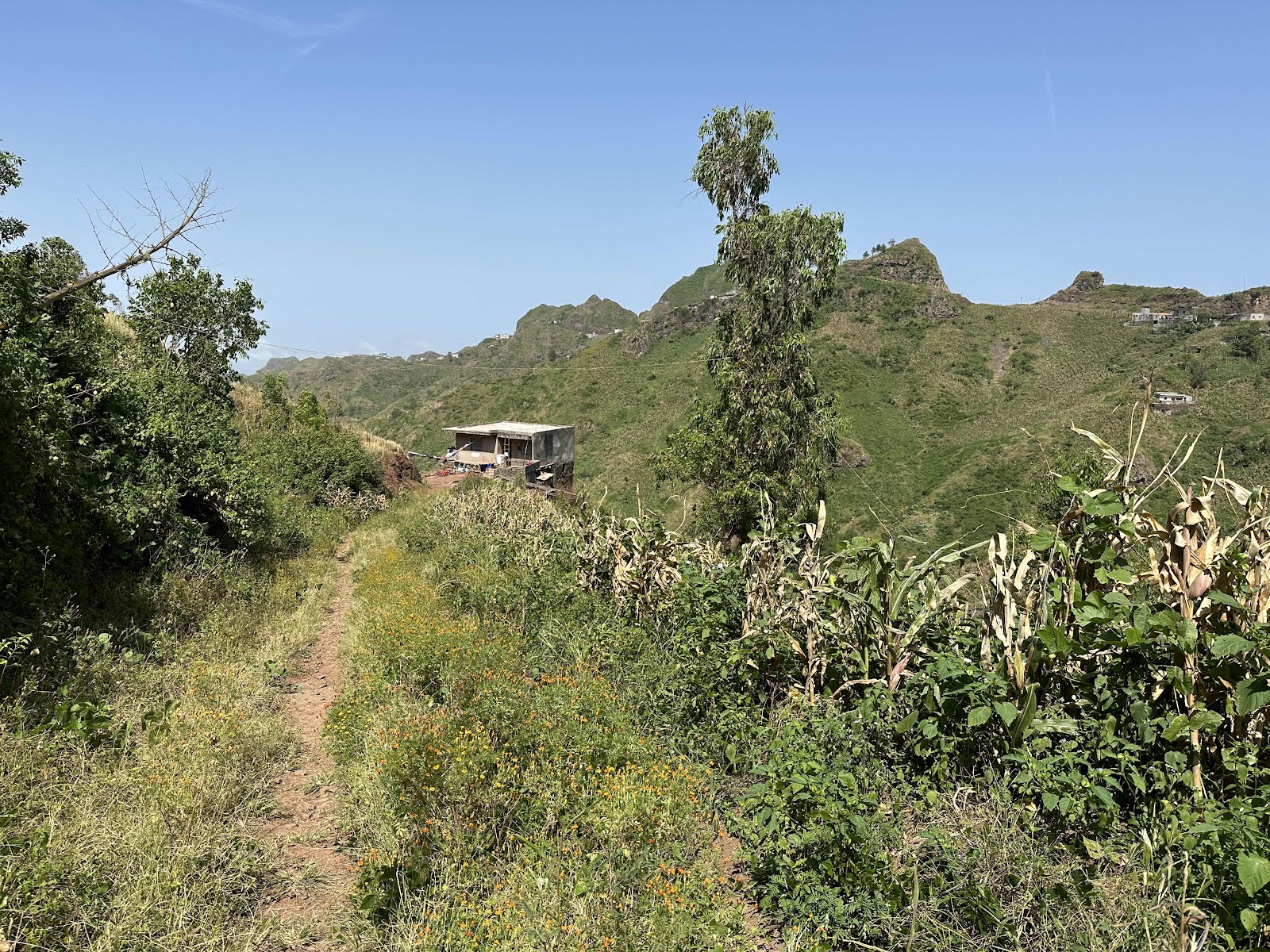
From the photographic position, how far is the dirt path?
349 centimetres

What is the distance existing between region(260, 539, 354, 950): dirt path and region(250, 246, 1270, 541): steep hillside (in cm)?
2156

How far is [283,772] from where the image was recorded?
5.08m

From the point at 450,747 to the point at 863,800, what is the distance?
2.59m

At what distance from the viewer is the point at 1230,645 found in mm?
2803

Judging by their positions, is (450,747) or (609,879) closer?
(609,879)

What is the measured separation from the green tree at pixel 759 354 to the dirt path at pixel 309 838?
7.56 meters

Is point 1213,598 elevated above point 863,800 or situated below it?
above

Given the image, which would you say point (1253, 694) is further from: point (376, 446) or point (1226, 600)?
point (376, 446)

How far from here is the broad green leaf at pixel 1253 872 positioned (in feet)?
7.47

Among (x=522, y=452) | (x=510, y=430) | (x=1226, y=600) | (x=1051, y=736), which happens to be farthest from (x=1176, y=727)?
(x=510, y=430)

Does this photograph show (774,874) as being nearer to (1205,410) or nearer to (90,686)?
(90,686)

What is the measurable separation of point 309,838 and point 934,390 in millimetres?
59846

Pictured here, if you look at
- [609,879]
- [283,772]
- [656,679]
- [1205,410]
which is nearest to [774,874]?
[609,879]

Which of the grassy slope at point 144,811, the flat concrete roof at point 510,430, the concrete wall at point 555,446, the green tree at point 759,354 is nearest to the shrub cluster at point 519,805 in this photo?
the grassy slope at point 144,811
